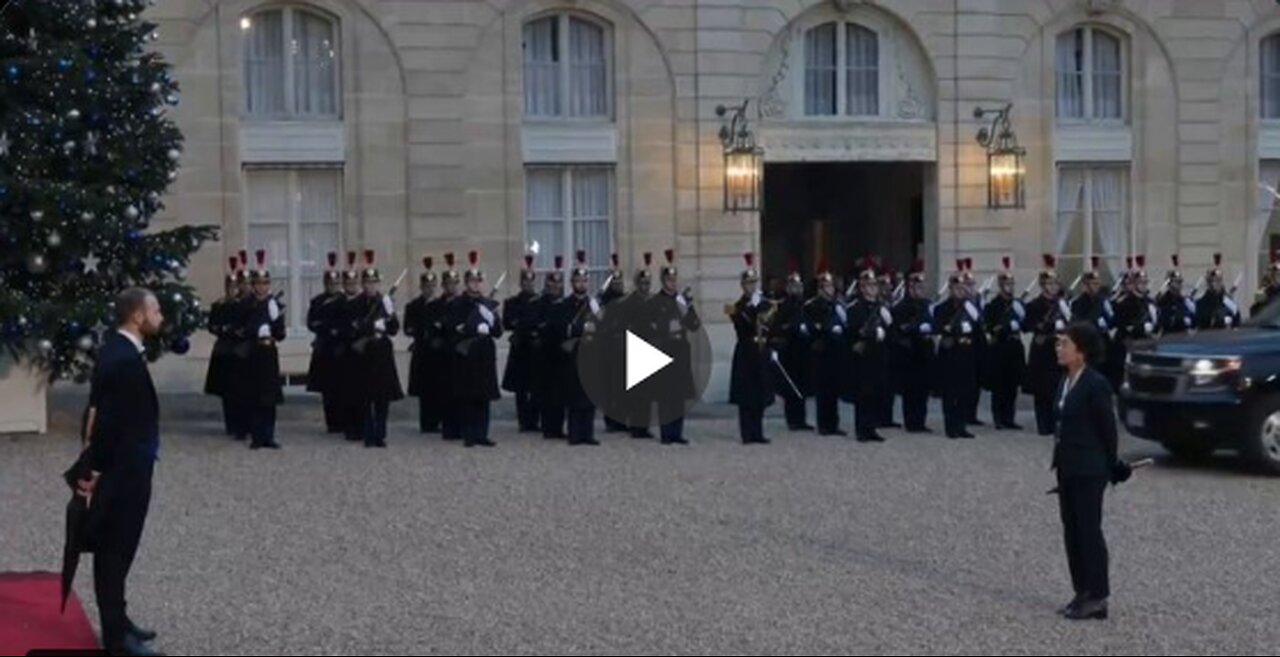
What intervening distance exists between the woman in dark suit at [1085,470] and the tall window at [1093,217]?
17791 mm

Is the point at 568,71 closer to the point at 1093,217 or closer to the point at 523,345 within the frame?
the point at 523,345

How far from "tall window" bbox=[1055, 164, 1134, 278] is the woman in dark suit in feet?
58.4

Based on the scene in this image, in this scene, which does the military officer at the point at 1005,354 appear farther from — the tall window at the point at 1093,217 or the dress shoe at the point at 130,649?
the dress shoe at the point at 130,649

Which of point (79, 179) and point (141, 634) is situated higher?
point (79, 179)

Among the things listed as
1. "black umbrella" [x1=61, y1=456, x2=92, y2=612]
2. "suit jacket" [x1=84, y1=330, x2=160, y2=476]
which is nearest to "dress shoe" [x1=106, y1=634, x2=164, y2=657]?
"black umbrella" [x1=61, y1=456, x2=92, y2=612]

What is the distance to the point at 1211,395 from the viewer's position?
17031mm

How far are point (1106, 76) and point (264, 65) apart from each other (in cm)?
1146

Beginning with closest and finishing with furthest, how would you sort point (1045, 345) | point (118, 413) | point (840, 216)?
point (118, 413)
point (1045, 345)
point (840, 216)

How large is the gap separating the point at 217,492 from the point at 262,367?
3.44m

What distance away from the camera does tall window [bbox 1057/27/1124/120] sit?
28.2m

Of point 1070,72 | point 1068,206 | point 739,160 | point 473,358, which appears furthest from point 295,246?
point 1070,72

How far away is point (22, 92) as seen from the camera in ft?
61.1
